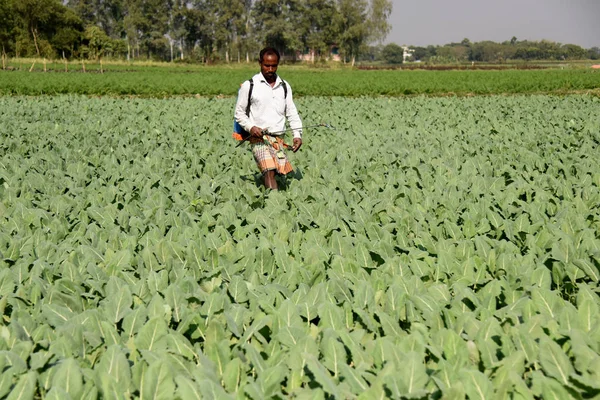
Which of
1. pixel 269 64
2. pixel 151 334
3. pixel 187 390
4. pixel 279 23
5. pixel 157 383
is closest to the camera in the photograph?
pixel 187 390

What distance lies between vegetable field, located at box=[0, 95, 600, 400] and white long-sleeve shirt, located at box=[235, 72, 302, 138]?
2.40 feet

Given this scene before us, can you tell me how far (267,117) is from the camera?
6.34 meters

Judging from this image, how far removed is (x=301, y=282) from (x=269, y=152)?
9.84 ft

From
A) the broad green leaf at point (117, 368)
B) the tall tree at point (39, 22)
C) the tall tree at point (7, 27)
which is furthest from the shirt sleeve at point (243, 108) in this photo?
the tall tree at point (39, 22)

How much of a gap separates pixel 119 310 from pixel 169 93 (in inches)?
1018

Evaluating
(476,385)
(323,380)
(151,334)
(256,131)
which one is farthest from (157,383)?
(256,131)

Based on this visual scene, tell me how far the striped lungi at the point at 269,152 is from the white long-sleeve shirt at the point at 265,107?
0.44 ft

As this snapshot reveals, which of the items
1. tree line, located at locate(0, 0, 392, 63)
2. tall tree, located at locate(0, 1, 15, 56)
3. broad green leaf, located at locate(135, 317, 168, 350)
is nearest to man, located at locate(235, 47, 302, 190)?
broad green leaf, located at locate(135, 317, 168, 350)

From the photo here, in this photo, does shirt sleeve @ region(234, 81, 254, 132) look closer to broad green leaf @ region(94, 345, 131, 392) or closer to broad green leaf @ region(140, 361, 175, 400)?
broad green leaf @ region(94, 345, 131, 392)

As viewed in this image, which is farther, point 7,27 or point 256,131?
point 7,27

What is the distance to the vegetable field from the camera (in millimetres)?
2350

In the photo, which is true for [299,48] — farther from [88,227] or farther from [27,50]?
[88,227]

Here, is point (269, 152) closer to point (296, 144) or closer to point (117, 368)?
point (296, 144)

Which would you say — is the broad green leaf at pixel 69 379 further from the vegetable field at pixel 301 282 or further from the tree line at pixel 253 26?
the tree line at pixel 253 26
